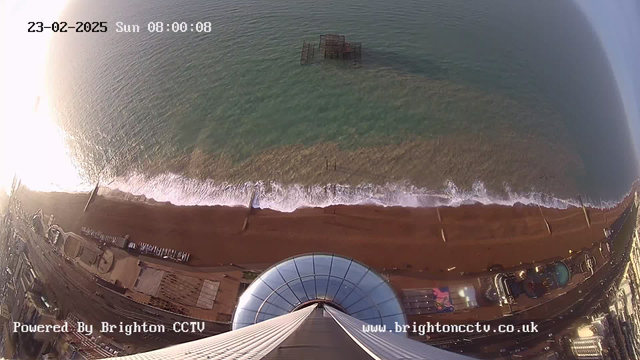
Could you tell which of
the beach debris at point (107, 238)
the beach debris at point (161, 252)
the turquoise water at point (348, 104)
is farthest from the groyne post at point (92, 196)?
the beach debris at point (161, 252)

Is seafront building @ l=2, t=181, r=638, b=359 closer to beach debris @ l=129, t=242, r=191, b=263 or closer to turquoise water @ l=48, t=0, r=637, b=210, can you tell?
beach debris @ l=129, t=242, r=191, b=263

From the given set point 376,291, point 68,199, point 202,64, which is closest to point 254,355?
point 376,291

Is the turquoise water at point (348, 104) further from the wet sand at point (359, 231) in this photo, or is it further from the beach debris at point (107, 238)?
the beach debris at point (107, 238)

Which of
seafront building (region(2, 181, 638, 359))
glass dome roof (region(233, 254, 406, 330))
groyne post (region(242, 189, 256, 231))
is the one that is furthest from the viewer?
groyne post (region(242, 189, 256, 231))

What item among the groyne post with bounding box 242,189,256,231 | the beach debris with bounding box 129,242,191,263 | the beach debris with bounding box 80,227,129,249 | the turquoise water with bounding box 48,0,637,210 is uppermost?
the turquoise water with bounding box 48,0,637,210

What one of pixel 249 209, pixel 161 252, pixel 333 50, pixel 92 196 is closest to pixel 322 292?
pixel 249 209

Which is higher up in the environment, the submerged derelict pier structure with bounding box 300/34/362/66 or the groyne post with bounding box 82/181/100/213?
the submerged derelict pier structure with bounding box 300/34/362/66

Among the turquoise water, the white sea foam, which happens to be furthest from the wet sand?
the turquoise water
